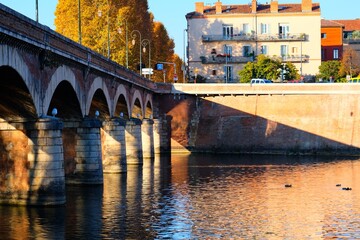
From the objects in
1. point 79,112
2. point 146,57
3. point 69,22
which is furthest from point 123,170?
point 146,57

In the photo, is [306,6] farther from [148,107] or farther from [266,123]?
[148,107]

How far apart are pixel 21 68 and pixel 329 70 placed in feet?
290

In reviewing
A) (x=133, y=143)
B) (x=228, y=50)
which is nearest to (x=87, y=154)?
(x=133, y=143)

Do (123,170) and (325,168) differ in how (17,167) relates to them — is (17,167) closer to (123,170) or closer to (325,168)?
(123,170)

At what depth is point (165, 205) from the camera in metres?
47.2

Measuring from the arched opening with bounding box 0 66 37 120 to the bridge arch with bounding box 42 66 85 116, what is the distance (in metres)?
1.37

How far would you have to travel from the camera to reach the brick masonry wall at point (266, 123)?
94.1m

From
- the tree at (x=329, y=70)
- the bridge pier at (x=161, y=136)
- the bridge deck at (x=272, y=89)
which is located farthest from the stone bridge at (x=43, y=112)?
the tree at (x=329, y=70)

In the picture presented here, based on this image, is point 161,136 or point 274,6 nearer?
point 161,136

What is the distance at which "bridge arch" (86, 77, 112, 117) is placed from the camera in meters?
60.0

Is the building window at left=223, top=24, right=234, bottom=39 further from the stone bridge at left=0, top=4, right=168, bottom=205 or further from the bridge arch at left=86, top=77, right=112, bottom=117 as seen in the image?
the stone bridge at left=0, top=4, right=168, bottom=205

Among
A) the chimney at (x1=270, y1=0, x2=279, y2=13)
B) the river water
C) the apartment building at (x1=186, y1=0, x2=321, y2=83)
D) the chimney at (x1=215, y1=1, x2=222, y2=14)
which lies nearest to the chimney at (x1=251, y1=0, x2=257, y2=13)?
the apartment building at (x1=186, y1=0, x2=321, y2=83)

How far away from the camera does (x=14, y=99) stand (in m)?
43.0

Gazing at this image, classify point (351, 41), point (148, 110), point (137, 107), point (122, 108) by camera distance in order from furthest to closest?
point (351, 41) < point (148, 110) < point (137, 107) < point (122, 108)
